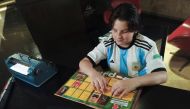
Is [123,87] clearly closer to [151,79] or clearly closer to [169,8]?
[151,79]

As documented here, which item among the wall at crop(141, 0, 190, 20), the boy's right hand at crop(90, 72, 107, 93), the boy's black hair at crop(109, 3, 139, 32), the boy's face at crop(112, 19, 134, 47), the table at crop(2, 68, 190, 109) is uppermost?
the boy's black hair at crop(109, 3, 139, 32)

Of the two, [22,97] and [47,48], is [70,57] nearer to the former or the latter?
[47,48]

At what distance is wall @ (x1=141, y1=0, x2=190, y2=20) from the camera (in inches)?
116

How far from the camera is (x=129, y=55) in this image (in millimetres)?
1169

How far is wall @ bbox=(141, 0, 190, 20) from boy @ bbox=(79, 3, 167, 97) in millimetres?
2073

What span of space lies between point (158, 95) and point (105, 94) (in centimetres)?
Answer: 20

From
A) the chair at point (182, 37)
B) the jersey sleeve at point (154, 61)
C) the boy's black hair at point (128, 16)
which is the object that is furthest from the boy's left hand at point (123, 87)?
the chair at point (182, 37)

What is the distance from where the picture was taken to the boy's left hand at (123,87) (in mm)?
868

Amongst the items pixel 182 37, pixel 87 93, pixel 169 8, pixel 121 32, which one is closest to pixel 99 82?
pixel 87 93

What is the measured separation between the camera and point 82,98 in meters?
0.87

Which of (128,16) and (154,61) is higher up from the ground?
(128,16)

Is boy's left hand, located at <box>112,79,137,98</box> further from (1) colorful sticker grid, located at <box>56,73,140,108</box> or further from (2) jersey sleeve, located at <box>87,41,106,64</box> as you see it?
(2) jersey sleeve, located at <box>87,41,106,64</box>

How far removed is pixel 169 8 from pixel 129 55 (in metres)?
2.18

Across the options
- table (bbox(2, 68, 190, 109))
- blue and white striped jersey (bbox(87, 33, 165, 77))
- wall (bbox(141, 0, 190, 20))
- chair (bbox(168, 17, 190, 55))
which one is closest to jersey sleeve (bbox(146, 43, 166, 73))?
blue and white striped jersey (bbox(87, 33, 165, 77))
